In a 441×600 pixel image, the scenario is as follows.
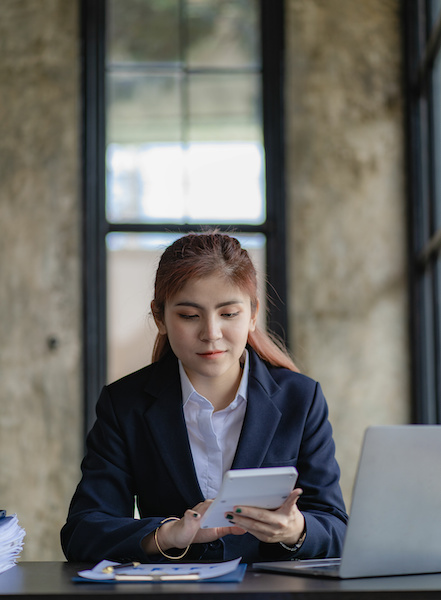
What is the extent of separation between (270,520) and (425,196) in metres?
3.00

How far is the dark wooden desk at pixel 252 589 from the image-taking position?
3.54 feet

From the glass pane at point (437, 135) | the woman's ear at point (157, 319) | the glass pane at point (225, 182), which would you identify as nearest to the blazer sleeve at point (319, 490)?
the woman's ear at point (157, 319)

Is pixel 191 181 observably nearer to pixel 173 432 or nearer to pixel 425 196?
pixel 425 196

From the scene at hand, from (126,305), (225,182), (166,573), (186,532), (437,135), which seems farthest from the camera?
(225,182)

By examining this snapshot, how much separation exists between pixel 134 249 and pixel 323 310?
1.05 metres

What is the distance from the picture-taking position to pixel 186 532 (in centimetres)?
136

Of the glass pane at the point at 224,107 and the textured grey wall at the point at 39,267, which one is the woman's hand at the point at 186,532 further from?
the glass pane at the point at 224,107

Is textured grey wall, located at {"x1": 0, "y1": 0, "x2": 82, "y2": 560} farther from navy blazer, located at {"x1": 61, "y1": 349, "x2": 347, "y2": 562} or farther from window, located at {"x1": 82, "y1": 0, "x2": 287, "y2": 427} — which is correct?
navy blazer, located at {"x1": 61, "y1": 349, "x2": 347, "y2": 562}

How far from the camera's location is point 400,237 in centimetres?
407

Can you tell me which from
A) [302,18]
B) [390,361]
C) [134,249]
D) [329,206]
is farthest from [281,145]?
[390,361]

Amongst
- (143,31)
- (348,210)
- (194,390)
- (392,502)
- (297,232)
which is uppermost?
(143,31)

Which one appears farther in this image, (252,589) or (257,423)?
(257,423)

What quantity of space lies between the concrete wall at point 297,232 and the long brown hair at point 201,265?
7.48 ft

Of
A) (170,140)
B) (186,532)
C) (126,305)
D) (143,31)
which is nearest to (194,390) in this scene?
(186,532)
